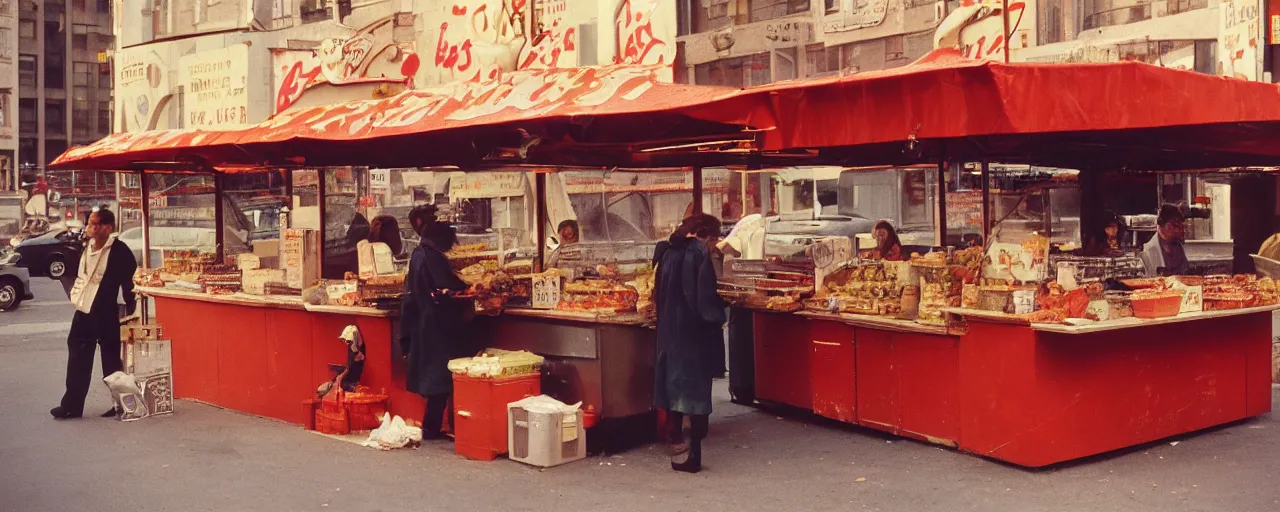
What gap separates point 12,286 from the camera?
75.9 feet

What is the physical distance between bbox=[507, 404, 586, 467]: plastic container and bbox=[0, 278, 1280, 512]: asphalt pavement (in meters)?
0.09

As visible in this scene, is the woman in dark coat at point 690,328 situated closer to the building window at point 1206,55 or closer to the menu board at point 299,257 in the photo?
the menu board at point 299,257

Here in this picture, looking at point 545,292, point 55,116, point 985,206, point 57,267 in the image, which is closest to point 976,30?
point 985,206

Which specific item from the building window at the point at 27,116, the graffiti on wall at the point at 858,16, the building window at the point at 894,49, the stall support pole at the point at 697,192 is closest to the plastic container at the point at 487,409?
the stall support pole at the point at 697,192

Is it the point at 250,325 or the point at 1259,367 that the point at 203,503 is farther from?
the point at 1259,367

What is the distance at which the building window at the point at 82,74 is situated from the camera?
6675cm

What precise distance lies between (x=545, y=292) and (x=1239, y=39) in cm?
1358

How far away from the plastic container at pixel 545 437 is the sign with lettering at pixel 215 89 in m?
15.0

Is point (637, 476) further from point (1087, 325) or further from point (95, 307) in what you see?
point (95, 307)

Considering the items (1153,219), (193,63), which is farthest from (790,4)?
(193,63)

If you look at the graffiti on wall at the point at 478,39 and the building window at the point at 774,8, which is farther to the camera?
the building window at the point at 774,8

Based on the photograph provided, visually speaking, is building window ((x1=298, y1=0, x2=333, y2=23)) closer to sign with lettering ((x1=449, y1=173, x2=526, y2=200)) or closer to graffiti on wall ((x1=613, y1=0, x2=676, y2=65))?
sign with lettering ((x1=449, y1=173, x2=526, y2=200))

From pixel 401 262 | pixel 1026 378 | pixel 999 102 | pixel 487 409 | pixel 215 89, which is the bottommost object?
pixel 487 409

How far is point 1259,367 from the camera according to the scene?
9.71m
